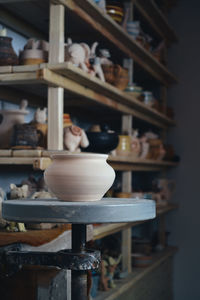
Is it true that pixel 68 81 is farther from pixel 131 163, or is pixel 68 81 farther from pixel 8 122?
pixel 131 163

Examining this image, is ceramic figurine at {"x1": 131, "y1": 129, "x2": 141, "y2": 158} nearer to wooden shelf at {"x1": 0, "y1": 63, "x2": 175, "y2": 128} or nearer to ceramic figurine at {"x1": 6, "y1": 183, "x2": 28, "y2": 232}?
wooden shelf at {"x1": 0, "y1": 63, "x2": 175, "y2": 128}

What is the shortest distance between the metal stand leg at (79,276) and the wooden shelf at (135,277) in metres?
1.40

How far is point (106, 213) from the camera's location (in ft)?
3.31

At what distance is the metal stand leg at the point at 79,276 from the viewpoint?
3.65ft

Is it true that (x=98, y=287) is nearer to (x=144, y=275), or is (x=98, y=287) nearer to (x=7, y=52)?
(x=144, y=275)

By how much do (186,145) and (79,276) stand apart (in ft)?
10.1

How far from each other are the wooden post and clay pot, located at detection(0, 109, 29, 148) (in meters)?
0.17

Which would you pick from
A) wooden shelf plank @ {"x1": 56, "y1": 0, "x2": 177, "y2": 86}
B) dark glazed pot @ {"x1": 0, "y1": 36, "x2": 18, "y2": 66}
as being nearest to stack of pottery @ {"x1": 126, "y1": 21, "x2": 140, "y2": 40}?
wooden shelf plank @ {"x1": 56, "y1": 0, "x2": 177, "y2": 86}

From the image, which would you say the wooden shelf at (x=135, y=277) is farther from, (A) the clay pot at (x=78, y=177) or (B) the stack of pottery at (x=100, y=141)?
(A) the clay pot at (x=78, y=177)

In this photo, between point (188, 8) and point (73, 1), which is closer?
point (73, 1)

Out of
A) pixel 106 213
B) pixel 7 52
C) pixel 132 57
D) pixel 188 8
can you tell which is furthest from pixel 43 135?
pixel 188 8

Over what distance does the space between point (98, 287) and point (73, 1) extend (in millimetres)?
1572

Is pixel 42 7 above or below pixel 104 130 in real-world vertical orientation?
above

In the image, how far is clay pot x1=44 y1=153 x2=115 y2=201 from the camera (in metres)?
1.13
